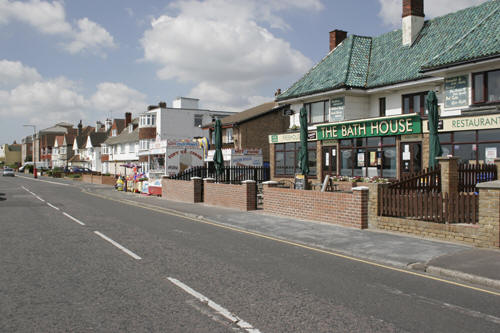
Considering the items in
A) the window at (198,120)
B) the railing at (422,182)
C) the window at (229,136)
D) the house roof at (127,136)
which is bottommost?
the railing at (422,182)

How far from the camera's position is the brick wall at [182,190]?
23094 millimetres

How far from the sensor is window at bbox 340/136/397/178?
75.9 ft

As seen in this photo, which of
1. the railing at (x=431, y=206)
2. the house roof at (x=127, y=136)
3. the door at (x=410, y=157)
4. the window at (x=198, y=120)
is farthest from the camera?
the house roof at (x=127, y=136)

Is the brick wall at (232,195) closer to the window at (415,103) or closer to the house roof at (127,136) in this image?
the window at (415,103)

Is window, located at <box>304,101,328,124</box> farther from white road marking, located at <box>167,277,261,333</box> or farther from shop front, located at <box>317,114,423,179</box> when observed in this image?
white road marking, located at <box>167,277,261,333</box>

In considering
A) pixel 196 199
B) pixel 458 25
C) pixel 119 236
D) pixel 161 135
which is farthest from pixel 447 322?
pixel 161 135

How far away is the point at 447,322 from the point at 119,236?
8.97 meters

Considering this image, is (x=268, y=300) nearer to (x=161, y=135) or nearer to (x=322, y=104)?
(x=322, y=104)

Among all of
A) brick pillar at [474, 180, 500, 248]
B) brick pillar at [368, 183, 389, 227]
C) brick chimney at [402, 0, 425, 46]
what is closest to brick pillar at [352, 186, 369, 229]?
brick pillar at [368, 183, 389, 227]

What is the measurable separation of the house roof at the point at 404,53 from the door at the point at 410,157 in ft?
12.1

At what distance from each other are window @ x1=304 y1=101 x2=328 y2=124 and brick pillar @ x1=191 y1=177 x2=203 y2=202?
953 centimetres

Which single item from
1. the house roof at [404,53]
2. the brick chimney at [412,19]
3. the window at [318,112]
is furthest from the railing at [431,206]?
the brick chimney at [412,19]

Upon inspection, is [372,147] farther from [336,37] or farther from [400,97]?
[336,37]

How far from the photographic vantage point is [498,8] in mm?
21203
